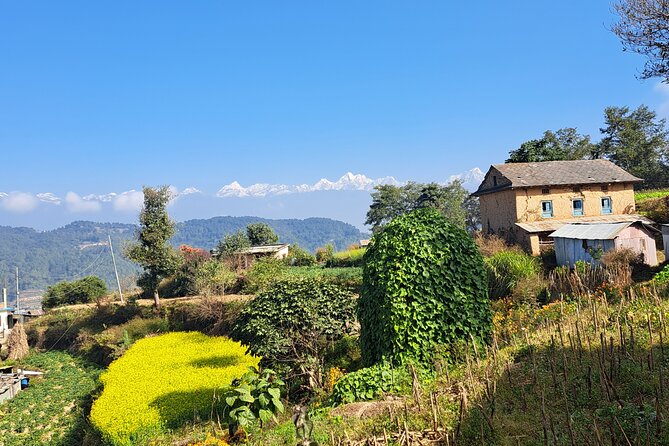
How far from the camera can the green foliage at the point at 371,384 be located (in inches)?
367

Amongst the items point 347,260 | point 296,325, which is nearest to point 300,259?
point 347,260

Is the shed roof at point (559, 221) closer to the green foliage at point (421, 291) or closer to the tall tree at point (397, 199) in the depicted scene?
the green foliage at point (421, 291)

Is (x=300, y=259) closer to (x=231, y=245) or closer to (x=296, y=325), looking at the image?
(x=231, y=245)

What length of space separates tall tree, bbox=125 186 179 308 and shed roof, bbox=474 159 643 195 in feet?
86.3

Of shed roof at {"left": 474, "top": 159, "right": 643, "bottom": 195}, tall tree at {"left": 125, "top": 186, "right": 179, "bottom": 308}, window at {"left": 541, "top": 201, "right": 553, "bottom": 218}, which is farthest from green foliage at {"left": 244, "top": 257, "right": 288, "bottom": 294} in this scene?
window at {"left": 541, "top": 201, "right": 553, "bottom": 218}

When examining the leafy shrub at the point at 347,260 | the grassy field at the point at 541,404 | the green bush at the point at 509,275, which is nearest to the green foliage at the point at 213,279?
the leafy shrub at the point at 347,260

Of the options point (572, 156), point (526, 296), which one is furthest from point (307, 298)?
point (572, 156)

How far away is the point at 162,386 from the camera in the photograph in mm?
15695

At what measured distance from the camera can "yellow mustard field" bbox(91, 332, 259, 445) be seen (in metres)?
13.1

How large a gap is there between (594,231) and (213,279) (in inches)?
950

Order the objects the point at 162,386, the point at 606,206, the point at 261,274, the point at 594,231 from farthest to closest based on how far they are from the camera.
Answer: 1. the point at 606,206
2. the point at 261,274
3. the point at 594,231
4. the point at 162,386

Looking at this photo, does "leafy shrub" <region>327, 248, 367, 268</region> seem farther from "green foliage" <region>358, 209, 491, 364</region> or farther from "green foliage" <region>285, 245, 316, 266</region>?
"green foliage" <region>358, 209, 491, 364</region>

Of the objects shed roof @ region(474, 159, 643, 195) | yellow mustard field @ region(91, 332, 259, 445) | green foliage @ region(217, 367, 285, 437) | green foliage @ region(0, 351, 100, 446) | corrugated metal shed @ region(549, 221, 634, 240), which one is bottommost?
green foliage @ region(0, 351, 100, 446)

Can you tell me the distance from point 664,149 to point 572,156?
391 inches
